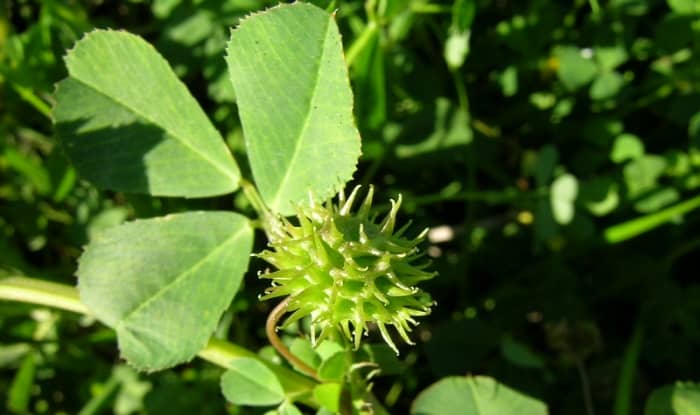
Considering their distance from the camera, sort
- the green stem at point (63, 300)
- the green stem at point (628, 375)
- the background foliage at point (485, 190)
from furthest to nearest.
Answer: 1. the background foliage at point (485, 190)
2. the green stem at point (628, 375)
3. the green stem at point (63, 300)

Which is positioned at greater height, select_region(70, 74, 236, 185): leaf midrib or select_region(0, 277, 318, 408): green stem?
select_region(70, 74, 236, 185): leaf midrib

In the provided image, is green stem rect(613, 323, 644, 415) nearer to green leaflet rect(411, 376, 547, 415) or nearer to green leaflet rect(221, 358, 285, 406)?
green leaflet rect(411, 376, 547, 415)

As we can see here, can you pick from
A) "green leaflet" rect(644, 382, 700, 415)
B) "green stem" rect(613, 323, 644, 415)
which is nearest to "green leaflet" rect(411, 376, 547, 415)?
"green leaflet" rect(644, 382, 700, 415)

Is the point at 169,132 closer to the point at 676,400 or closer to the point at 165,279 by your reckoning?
the point at 165,279

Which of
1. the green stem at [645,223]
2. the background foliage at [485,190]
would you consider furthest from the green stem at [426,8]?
the green stem at [645,223]

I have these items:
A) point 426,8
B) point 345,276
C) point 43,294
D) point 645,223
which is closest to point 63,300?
point 43,294

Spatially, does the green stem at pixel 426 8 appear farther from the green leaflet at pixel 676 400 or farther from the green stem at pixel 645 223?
the green leaflet at pixel 676 400

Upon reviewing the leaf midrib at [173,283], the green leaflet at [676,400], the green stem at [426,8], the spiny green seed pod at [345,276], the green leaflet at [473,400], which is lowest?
the green leaflet at [676,400]
